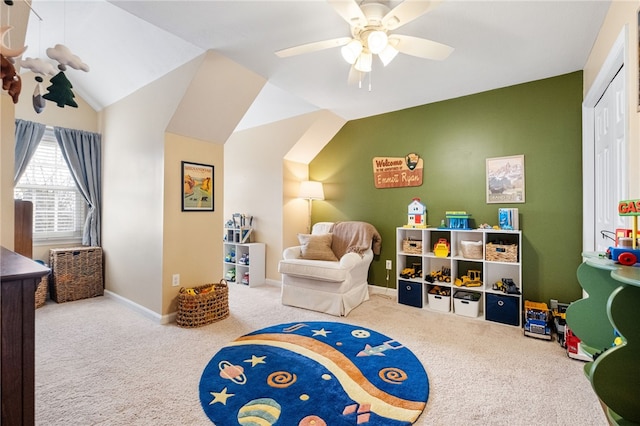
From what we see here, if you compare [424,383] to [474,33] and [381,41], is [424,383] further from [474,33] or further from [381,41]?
[474,33]

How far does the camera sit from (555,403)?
5.60 ft

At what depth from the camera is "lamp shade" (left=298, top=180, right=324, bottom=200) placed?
14.4 feet

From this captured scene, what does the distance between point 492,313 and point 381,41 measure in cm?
280

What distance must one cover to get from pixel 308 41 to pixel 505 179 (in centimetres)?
254

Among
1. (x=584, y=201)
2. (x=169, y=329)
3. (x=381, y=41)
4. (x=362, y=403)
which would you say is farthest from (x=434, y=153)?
(x=169, y=329)

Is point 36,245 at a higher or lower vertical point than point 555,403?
higher

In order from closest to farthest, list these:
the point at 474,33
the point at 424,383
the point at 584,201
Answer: the point at 424,383, the point at 474,33, the point at 584,201

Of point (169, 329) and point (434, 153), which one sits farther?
point (434, 153)

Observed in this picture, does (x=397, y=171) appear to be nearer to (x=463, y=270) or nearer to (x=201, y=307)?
(x=463, y=270)

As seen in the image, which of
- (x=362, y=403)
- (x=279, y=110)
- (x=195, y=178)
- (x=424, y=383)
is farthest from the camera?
(x=279, y=110)

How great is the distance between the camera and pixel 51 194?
393 cm

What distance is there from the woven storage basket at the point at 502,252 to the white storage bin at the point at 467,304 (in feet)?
1.55

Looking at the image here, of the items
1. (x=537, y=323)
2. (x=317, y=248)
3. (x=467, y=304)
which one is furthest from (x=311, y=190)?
(x=537, y=323)

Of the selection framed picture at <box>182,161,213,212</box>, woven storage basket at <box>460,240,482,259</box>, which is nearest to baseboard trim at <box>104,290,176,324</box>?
framed picture at <box>182,161,213,212</box>
